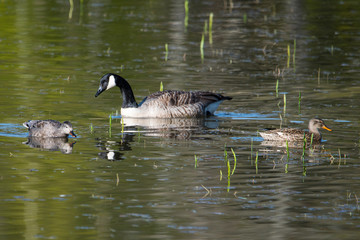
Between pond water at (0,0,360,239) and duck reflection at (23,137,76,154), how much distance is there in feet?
0.31

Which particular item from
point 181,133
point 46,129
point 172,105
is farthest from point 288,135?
point 46,129

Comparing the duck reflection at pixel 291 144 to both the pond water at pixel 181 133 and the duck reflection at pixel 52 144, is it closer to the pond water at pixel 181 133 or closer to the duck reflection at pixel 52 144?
the pond water at pixel 181 133

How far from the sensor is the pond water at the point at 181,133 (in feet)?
34.9

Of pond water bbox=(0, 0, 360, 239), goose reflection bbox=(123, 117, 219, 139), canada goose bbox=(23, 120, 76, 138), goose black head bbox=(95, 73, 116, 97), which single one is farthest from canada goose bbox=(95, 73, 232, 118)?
canada goose bbox=(23, 120, 76, 138)

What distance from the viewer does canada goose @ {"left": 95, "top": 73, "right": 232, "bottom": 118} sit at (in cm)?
1939

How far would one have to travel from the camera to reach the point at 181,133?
1731 cm

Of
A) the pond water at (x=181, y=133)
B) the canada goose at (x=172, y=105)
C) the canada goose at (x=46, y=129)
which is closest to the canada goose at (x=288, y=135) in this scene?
the pond water at (x=181, y=133)

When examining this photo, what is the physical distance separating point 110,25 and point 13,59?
8.86 meters

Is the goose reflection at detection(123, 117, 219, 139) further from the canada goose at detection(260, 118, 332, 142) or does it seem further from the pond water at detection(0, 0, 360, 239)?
the canada goose at detection(260, 118, 332, 142)

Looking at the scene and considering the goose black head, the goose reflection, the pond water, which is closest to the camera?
the pond water

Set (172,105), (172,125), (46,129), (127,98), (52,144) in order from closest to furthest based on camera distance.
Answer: (52,144) < (46,129) < (172,125) < (172,105) < (127,98)

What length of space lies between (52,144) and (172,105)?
435 centimetres

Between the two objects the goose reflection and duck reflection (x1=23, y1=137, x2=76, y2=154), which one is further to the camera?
the goose reflection

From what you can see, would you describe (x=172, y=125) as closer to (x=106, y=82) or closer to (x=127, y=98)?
(x=127, y=98)
